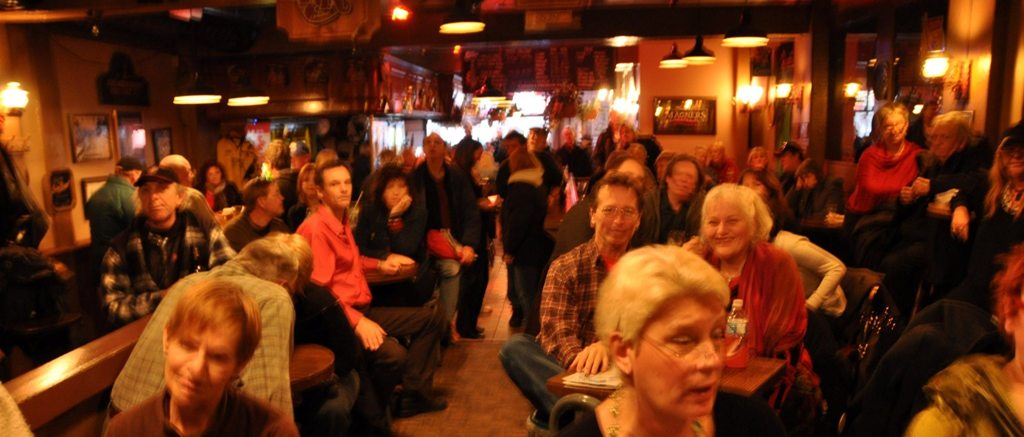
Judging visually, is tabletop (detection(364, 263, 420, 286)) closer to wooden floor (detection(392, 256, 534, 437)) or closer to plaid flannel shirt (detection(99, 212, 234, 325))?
wooden floor (detection(392, 256, 534, 437))

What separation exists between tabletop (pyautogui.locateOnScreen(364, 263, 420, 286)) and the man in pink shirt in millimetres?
240

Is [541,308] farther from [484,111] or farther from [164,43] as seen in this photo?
[484,111]

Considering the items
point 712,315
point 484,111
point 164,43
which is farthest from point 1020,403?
point 484,111

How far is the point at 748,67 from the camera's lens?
13.0 meters

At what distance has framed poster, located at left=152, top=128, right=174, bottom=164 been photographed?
9781 millimetres

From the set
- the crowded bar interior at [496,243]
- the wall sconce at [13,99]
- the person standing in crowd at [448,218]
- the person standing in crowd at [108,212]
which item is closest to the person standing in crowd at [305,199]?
the crowded bar interior at [496,243]

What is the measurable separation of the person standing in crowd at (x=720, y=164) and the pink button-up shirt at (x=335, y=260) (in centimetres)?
547

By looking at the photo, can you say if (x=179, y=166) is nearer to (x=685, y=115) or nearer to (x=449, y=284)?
(x=449, y=284)

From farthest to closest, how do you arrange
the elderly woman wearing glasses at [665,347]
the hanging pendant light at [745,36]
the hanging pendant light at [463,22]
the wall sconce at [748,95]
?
1. the wall sconce at [748,95]
2. the hanging pendant light at [745,36]
3. the hanging pendant light at [463,22]
4. the elderly woman wearing glasses at [665,347]

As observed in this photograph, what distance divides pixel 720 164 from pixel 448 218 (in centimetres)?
402

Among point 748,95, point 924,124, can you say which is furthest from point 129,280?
point 748,95

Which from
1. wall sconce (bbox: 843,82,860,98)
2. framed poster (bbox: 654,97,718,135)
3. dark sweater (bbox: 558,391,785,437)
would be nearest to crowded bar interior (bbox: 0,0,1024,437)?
dark sweater (bbox: 558,391,785,437)

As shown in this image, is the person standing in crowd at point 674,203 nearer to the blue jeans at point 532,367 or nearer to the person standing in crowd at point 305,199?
the blue jeans at point 532,367

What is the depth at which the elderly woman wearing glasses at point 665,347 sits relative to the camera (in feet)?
5.31
